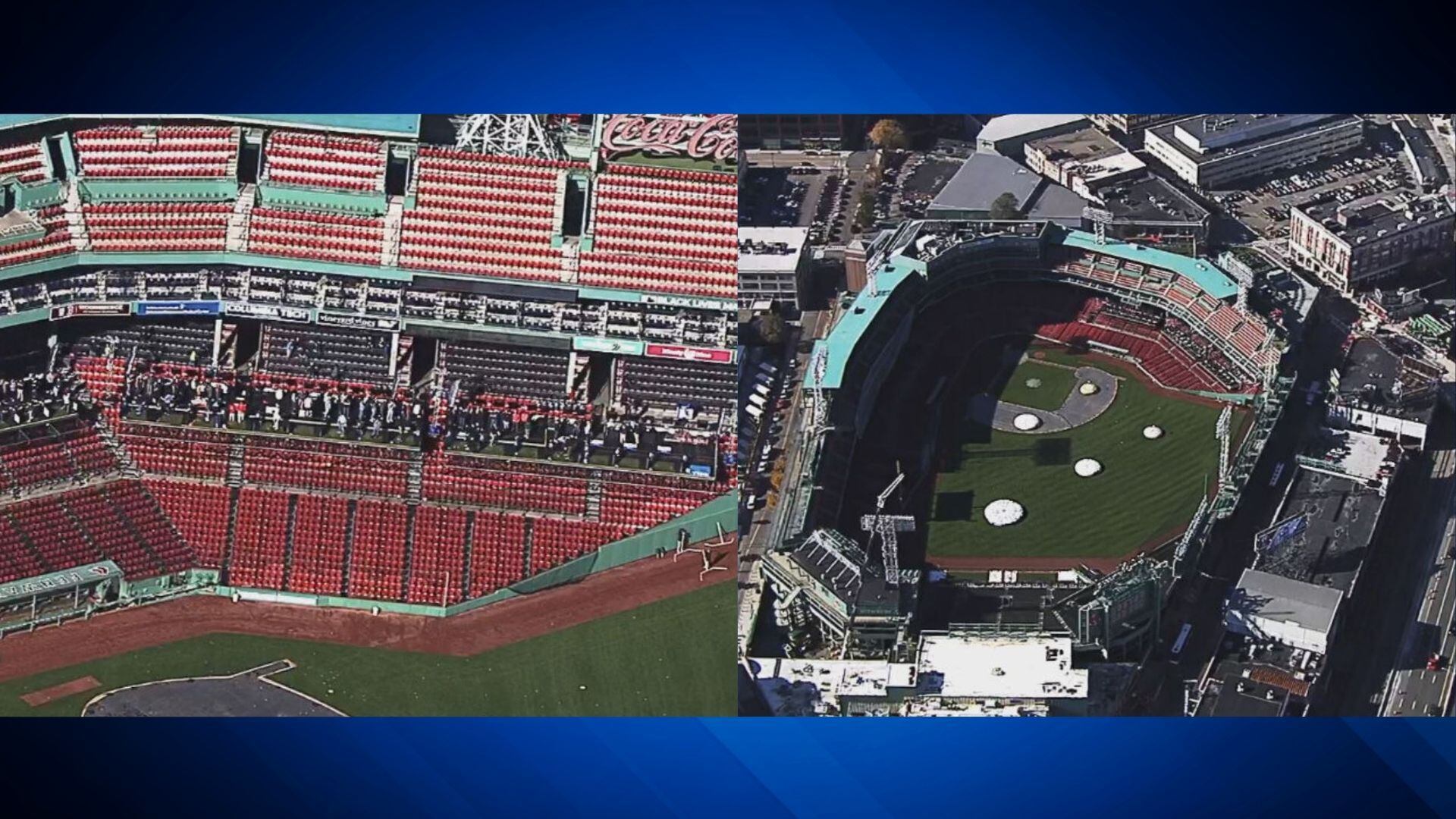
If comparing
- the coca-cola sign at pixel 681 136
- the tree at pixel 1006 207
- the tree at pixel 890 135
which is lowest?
the tree at pixel 1006 207

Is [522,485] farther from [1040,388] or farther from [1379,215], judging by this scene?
[1379,215]

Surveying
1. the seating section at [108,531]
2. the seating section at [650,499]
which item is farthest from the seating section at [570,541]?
the seating section at [108,531]

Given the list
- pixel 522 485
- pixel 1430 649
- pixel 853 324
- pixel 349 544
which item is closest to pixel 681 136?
pixel 853 324

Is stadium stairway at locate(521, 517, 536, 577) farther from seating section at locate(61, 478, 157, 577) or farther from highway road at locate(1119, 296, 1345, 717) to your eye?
highway road at locate(1119, 296, 1345, 717)

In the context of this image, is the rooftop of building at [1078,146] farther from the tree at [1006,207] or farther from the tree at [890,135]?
the tree at [890,135]

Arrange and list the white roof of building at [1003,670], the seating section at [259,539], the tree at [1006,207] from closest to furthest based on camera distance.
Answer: the white roof of building at [1003,670] < the seating section at [259,539] < the tree at [1006,207]

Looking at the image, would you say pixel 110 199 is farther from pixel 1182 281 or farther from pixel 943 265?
pixel 1182 281
